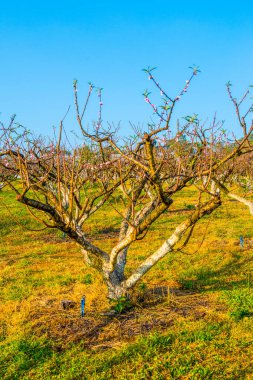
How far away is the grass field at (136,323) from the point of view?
618 cm

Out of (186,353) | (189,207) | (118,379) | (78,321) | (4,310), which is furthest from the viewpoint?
(189,207)

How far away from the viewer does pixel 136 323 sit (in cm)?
783

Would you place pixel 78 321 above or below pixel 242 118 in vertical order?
below

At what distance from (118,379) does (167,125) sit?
4518 millimetres

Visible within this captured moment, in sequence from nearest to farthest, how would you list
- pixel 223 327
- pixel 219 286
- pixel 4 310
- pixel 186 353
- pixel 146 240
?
pixel 186 353, pixel 223 327, pixel 4 310, pixel 219 286, pixel 146 240

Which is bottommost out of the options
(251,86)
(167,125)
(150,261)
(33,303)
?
(33,303)

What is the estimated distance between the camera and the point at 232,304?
27.9 ft

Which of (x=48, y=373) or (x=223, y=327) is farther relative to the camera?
(x=223, y=327)

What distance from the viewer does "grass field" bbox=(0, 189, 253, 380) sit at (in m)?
6.18

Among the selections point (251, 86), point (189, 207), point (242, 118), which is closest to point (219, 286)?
point (242, 118)

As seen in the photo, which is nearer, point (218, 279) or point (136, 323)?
point (136, 323)

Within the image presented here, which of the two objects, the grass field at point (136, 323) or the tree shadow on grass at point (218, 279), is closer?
the grass field at point (136, 323)

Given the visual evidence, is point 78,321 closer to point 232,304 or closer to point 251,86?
point 232,304

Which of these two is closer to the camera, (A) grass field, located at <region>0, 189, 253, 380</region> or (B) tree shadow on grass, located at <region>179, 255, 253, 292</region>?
(A) grass field, located at <region>0, 189, 253, 380</region>
